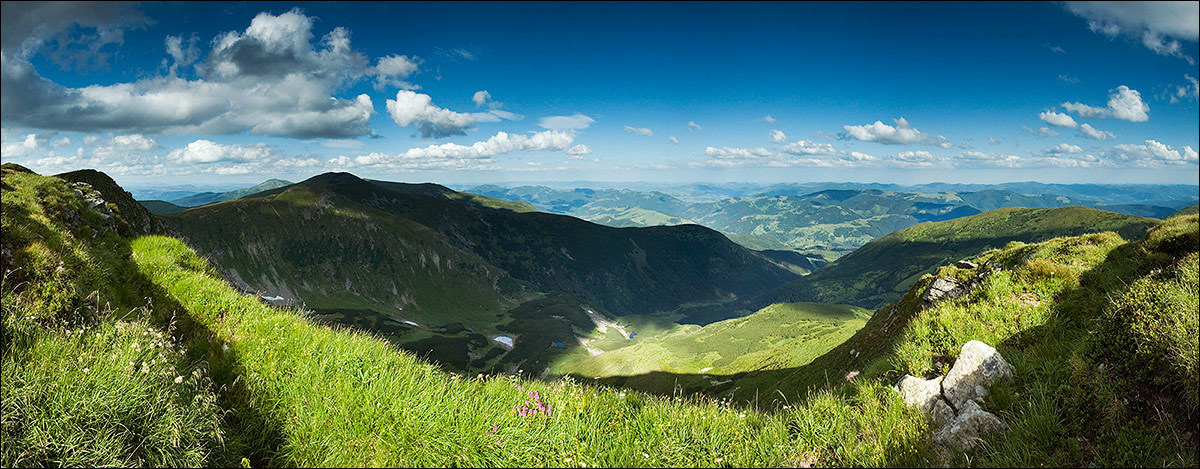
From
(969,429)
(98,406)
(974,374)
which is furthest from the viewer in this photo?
(974,374)

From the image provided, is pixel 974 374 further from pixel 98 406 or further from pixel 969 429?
pixel 98 406

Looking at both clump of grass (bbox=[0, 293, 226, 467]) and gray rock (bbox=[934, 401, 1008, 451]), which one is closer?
clump of grass (bbox=[0, 293, 226, 467])

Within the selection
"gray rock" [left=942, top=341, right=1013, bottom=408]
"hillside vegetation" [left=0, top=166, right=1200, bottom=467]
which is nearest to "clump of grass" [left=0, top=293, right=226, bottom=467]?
"hillside vegetation" [left=0, top=166, right=1200, bottom=467]

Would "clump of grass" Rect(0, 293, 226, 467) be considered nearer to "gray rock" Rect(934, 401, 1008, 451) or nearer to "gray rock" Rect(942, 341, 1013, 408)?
"gray rock" Rect(934, 401, 1008, 451)

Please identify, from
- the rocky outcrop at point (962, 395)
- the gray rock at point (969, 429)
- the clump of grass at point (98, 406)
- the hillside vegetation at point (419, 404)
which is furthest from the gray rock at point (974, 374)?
the clump of grass at point (98, 406)

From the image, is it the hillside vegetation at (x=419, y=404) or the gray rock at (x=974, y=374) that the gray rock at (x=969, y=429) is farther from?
the gray rock at (x=974, y=374)

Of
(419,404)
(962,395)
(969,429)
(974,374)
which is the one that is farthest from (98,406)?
(974,374)

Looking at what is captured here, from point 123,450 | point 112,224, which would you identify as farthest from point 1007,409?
point 112,224
